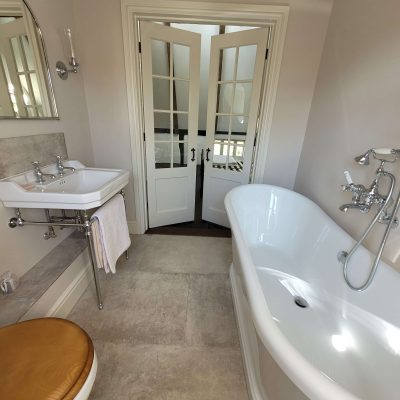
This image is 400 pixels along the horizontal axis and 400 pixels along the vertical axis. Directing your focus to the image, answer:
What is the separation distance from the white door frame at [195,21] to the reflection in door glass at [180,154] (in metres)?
0.43

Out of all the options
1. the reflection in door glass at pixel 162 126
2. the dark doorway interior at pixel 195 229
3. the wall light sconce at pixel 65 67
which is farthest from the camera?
the dark doorway interior at pixel 195 229

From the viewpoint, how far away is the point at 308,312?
4.33 ft

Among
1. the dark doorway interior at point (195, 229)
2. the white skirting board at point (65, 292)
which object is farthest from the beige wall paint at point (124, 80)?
the white skirting board at point (65, 292)

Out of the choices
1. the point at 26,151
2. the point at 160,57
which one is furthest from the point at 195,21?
the point at 26,151

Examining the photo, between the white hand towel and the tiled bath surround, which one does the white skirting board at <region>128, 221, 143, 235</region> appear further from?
the white hand towel

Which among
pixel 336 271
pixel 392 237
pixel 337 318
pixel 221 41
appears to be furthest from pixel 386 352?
pixel 221 41

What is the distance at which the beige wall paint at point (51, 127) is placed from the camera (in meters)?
1.23

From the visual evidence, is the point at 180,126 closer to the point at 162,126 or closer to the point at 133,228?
the point at 162,126

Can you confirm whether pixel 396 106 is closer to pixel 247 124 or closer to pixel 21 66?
pixel 247 124

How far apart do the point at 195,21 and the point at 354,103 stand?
1.45m

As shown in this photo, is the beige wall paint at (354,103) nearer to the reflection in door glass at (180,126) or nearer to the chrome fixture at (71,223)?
the reflection in door glass at (180,126)

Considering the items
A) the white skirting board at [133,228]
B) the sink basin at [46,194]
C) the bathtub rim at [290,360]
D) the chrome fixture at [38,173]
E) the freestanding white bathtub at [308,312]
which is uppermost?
the chrome fixture at [38,173]

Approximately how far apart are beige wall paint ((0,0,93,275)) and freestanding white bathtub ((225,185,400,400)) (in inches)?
50.7

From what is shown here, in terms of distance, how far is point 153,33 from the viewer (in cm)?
193
